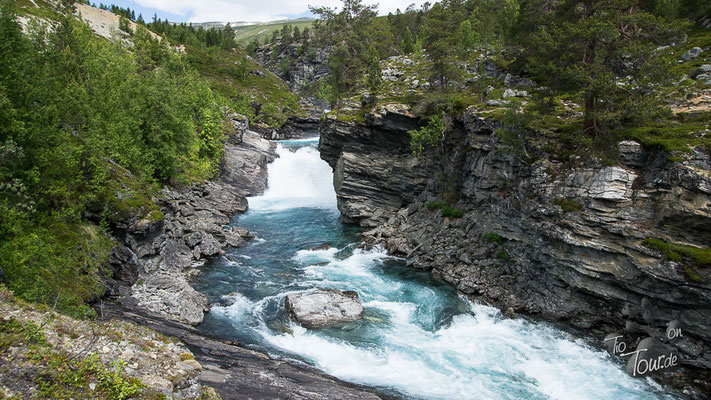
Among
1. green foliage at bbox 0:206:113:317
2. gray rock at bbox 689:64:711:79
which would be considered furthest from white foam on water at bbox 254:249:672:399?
gray rock at bbox 689:64:711:79

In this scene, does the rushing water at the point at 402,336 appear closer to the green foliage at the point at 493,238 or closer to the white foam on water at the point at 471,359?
the white foam on water at the point at 471,359

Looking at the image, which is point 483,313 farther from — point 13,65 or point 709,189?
point 13,65

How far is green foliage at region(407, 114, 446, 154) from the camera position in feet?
105

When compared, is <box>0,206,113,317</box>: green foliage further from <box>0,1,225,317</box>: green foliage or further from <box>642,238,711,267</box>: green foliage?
<box>642,238,711,267</box>: green foliage

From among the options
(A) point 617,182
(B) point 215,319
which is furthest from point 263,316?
(A) point 617,182

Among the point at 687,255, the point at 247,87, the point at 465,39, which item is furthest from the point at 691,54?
the point at 247,87

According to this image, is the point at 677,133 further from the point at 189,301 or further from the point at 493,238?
the point at 189,301

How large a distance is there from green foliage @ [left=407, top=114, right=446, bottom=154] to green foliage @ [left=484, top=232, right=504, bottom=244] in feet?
35.3

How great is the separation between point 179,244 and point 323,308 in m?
13.1

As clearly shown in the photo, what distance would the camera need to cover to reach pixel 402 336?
18.4 meters

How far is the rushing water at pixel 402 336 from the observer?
14.9 metres

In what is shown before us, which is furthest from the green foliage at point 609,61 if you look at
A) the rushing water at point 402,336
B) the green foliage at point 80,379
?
the green foliage at point 80,379

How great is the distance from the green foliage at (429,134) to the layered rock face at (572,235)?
1317 mm

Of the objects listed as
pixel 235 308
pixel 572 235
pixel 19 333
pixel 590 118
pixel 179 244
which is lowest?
pixel 235 308
